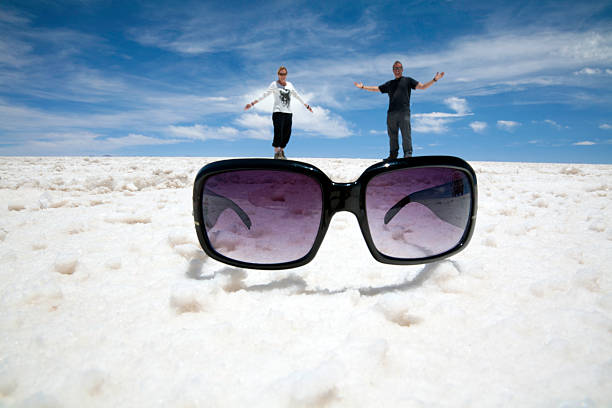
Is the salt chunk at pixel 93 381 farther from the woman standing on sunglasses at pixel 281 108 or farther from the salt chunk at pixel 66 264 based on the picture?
the woman standing on sunglasses at pixel 281 108

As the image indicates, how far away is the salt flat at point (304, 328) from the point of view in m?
0.52

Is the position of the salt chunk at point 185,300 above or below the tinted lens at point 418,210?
below

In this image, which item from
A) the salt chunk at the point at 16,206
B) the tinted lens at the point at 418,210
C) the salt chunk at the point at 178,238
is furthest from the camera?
the salt chunk at the point at 16,206

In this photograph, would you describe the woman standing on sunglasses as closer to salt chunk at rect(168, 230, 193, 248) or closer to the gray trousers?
the gray trousers

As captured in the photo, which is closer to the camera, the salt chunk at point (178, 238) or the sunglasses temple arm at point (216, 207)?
the sunglasses temple arm at point (216, 207)

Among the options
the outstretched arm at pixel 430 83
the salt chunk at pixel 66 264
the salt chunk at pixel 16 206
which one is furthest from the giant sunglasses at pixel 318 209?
the outstretched arm at pixel 430 83

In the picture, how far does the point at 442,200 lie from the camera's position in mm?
1198

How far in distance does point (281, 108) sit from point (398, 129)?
1765 mm

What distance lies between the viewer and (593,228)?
1.47 m

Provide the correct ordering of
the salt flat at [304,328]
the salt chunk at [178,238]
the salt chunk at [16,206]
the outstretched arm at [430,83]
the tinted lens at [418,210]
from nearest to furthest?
the salt flat at [304,328] < the tinted lens at [418,210] < the salt chunk at [178,238] < the salt chunk at [16,206] < the outstretched arm at [430,83]

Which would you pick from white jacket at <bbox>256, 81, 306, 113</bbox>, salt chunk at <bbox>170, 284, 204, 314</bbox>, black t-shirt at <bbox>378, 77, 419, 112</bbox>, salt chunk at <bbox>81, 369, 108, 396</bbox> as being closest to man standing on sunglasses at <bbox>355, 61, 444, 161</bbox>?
black t-shirt at <bbox>378, 77, 419, 112</bbox>

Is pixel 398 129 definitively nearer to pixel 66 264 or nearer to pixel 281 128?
pixel 281 128

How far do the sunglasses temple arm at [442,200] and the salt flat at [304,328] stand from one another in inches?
7.0

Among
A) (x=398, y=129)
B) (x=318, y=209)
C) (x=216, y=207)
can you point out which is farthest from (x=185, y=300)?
(x=398, y=129)
